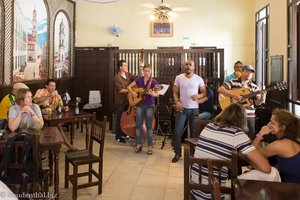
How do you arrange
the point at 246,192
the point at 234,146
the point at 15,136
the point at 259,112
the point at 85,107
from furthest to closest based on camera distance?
the point at 85,107 < the point at 259,112 < the point at 15,136 < the point at 234,146 < the point at 246,192

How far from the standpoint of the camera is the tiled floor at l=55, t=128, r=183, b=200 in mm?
3549

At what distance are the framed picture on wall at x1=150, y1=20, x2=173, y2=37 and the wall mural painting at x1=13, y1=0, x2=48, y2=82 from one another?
2789mm

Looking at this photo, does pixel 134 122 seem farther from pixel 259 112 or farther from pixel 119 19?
pixel 119 19

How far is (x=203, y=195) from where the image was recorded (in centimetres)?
230

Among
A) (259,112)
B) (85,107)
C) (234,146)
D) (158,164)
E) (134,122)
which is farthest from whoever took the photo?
(85,107)

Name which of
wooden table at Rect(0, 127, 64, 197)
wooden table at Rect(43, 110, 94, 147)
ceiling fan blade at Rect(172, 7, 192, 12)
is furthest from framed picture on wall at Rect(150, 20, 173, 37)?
wooden table at Rect(0, 127, 64, 197)

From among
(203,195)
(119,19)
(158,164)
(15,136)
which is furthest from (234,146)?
(119,19)

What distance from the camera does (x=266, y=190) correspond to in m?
1.87

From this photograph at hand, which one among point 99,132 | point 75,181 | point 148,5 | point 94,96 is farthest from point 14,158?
point 148,5

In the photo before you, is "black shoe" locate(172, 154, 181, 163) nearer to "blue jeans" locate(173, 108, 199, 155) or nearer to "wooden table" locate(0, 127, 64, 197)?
"blue jeans" locate(173, 108, 199, 155)

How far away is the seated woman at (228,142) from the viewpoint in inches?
86.3

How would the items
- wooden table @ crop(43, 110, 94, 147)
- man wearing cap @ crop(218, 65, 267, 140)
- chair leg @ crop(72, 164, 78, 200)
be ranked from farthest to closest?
1. wooden table @ crop(43, 110, 94, 147)
2. man wearing cap @ crop(218, 65, 267, 140)
3. chair leg @ crop(72, 164, 78, 200)

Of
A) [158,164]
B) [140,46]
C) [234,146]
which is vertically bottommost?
[158,164]

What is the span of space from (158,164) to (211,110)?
1826mm
